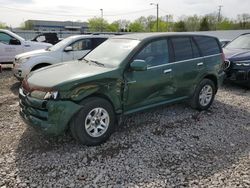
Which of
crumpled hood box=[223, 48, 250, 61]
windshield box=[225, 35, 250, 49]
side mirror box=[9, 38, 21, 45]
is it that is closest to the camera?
crumpled hood box=[223, 48, 250, 61]

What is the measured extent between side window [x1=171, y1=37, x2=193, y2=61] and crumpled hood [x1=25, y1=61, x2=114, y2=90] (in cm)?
163

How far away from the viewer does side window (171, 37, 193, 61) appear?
5.30m

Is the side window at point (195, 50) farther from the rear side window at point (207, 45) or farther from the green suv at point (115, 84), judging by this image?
the rear side window at point (207, 45)

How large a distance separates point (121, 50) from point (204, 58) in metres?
2.05

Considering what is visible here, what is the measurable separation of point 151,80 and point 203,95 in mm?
1782

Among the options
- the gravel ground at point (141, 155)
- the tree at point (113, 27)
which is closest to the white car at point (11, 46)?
the gravel ground at point (141, 155)

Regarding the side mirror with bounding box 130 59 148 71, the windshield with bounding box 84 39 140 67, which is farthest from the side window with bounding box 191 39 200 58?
the side mirror with bounding box 130 59 148 71

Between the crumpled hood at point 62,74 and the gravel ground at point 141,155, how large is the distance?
0.98 m

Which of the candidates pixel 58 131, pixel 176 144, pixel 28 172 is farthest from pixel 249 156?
pixel 28 172

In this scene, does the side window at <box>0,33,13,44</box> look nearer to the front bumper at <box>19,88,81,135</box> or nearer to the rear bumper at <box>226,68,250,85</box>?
the front bumper at <box>19,88,81,135</box>

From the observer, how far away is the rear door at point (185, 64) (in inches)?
207

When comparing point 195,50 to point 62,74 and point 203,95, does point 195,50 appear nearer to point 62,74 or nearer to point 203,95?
point 203,95

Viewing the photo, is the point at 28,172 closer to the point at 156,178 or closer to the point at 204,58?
the point at 156,178

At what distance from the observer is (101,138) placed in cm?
427
